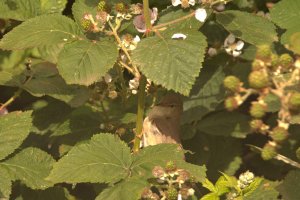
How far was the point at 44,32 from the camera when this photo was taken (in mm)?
2572

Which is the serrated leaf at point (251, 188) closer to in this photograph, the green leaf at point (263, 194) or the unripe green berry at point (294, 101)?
the green leaf at point (263, 194)

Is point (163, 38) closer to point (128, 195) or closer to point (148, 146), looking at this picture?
point (148, 146)

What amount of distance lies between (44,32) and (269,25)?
97 cm

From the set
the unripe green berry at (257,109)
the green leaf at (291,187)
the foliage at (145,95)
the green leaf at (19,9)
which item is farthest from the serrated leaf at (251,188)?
the green leaf at (19,9)

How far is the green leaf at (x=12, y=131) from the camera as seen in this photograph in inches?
105

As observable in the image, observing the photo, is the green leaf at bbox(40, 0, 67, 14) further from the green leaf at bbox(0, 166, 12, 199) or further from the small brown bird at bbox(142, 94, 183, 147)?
the green leaf at bbox(0, 166, 12, 199)

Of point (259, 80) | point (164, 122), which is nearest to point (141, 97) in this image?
point (164, 122)

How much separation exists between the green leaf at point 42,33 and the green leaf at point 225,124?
993mm

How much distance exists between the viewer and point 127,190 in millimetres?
A: 2279

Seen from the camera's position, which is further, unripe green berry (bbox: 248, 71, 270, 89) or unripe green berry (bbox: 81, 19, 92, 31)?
unripe green berry (bbox: 81, 19, 92, 31)

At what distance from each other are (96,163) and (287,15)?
115 centimetres

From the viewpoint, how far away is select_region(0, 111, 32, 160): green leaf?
266 centimetres

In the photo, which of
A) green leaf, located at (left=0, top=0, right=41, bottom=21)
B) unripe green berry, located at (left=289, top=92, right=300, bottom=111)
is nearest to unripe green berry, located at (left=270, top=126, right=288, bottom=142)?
unripe green berry, located at (left=289, top=92, right=300, bottom=111)

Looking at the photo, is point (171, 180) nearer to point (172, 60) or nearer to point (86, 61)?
point (172, 60)
